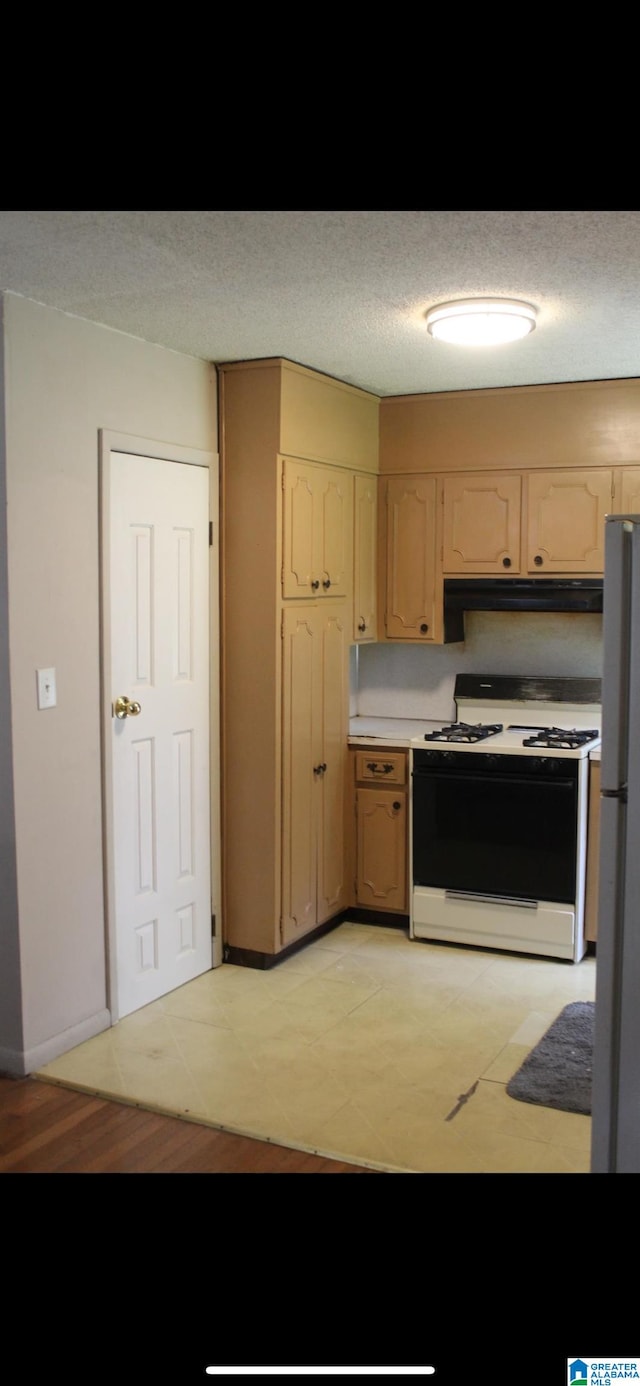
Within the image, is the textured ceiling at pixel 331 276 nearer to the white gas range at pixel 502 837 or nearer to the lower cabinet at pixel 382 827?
the white gas range at pixel 502 837

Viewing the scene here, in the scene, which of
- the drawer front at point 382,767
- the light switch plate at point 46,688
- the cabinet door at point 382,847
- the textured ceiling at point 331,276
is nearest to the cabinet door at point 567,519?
the textured ceiling at point 331,276

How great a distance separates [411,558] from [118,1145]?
9.37ft

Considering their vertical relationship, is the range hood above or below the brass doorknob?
above

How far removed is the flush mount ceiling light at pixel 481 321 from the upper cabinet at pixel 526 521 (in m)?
1.18

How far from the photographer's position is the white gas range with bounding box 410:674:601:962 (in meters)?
4.40

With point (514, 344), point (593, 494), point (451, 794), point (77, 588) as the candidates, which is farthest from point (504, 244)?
point (451, 794)

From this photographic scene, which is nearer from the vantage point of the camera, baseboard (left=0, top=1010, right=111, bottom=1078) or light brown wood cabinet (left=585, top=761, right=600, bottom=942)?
baseboard (left=0, top=1010, right=111, bottom=1078)

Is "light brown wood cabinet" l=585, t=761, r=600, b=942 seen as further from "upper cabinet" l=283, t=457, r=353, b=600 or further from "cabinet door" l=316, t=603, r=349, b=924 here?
"upper cabinet" l=283, t=457, r=353, b=600

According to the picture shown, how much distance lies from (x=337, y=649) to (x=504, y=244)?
228cm

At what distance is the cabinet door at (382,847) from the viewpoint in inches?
189

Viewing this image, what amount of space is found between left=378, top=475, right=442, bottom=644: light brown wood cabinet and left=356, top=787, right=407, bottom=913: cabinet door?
2.43 ft

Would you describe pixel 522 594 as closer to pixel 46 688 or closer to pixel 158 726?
pixel 158 726

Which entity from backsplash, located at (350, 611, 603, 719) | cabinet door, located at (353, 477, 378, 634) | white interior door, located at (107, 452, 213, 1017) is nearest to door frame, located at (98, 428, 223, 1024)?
white interior door, located at (107, 452, 213, 1017)

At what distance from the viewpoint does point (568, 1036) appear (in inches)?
146
